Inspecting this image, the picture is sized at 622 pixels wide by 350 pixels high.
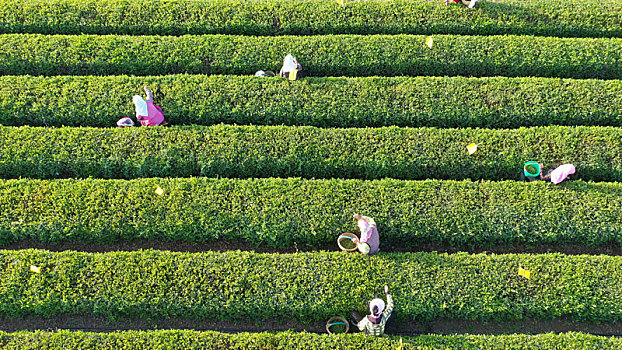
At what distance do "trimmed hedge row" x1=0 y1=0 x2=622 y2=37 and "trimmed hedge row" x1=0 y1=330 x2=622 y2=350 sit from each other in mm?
6874

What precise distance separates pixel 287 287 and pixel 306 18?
6.50m

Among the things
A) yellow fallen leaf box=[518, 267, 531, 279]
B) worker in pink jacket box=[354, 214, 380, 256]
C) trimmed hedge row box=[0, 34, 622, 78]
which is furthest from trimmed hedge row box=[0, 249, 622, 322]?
trimmed hedge row box=[0, 34, 622, 78]

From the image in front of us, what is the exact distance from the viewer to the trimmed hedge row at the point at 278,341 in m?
6.36

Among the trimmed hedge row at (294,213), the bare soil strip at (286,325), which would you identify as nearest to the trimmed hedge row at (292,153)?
the trimmed hedge row at (294,213)

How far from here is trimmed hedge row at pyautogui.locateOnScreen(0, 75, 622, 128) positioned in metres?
8.60

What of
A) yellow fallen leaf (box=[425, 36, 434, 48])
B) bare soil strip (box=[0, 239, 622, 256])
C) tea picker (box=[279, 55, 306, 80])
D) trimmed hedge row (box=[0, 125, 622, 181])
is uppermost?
yellow fallen leaf (box=[425, 36, 434, 48])

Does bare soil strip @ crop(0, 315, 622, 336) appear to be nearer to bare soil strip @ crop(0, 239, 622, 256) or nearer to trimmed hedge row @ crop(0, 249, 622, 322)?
trimmed hedge row @ crop(0, 249, 622, 322)

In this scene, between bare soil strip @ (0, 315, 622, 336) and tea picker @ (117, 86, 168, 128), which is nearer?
bare soil strip @ (0, 315, 622, 336)

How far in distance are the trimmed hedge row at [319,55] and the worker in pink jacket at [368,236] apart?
158 inches

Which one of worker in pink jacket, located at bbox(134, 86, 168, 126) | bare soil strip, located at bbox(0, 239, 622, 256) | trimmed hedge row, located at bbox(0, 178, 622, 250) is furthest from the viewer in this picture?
worker in pink jacket, located at bbox(134, 86, 168, 126)

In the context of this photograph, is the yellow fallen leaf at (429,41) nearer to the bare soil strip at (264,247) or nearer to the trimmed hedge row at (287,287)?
the bare soil strip at (264,247)

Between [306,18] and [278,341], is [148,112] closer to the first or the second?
[306,18]

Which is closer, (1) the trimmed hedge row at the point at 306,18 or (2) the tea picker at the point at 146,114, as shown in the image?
(2) the tea picker at the point at 146,114

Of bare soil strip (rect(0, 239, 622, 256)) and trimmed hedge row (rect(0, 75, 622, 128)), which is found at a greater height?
trimmed hedge row (rect(0, 75, 622, 128))
